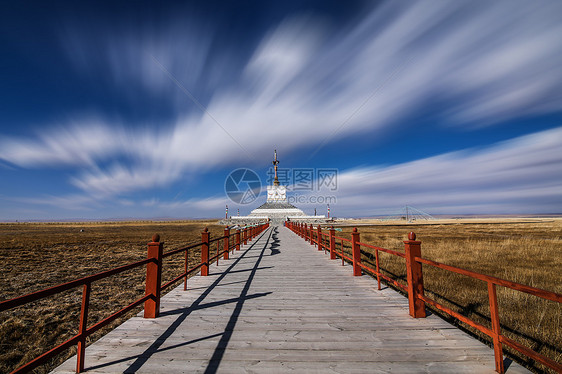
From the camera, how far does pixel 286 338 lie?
368 cm

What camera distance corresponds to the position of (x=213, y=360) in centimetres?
314

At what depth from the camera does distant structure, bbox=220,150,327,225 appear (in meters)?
52.6

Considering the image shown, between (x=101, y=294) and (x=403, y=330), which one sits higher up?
(x=403, y=330)

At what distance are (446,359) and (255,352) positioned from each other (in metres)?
2.32

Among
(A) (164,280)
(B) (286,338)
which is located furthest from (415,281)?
(A) (164,280)

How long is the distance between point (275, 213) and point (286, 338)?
5218 centimetres

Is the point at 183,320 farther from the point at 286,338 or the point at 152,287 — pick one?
the point at 286,338

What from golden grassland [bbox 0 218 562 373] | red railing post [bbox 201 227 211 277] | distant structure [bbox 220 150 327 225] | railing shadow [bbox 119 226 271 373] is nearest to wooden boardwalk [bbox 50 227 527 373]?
railing shadow [bbox 119 226 271 373]

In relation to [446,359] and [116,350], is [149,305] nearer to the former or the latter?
[116,350]

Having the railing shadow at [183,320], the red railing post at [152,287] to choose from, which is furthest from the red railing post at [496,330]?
the red railing post at [152,287]

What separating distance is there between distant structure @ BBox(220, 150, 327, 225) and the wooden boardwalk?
44.7m

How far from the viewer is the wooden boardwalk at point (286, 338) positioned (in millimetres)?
3010

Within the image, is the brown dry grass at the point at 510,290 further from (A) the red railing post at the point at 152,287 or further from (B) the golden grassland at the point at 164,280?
(A) the red railing post at the point at 152,287

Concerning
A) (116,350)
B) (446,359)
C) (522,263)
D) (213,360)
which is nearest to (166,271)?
(116,350)
